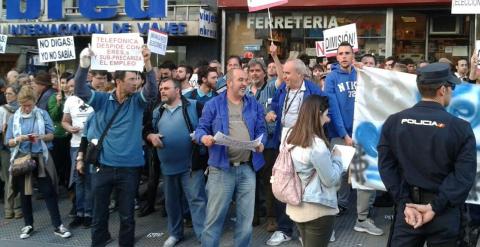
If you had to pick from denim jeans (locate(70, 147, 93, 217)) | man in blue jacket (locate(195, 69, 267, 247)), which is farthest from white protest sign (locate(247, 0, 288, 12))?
denim jeans (locate(70, 147, 93, 217))

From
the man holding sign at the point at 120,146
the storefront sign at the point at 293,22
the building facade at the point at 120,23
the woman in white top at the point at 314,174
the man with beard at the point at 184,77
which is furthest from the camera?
the building facade at the point at 120,23

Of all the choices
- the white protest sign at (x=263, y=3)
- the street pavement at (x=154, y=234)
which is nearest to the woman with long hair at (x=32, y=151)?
the street pavement at (x=154, y=234)

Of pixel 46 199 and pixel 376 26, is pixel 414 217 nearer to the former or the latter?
pixel 46 199

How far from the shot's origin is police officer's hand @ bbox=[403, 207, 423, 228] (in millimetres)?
3798

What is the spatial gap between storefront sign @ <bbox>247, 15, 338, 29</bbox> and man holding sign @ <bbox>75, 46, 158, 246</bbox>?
9.50 meters

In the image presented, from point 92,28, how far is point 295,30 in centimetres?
553

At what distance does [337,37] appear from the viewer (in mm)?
9203

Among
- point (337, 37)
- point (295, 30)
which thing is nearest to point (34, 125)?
point (337, 37)

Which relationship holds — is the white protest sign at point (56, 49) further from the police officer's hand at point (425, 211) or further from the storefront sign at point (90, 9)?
the police officer's hand at point (425, 211)

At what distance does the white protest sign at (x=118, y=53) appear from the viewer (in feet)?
20.6

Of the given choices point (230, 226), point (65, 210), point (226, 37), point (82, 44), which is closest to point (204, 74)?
point (230, 226)

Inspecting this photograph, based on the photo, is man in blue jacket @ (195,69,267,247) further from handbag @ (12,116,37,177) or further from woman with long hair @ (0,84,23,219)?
woman with long hair @ (0,84,23,219)

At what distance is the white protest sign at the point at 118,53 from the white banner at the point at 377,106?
241cm

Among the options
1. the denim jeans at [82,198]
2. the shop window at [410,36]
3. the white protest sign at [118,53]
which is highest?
the shop window at [410,36]
